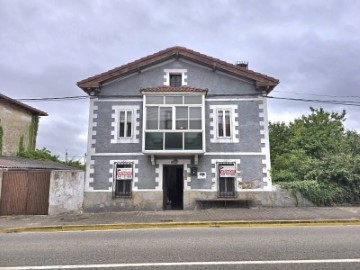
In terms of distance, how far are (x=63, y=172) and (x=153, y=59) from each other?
742 cm

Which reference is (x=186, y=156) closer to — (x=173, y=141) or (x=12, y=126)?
(x=173, y=141)

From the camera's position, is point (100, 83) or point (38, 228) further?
point (100, 83)

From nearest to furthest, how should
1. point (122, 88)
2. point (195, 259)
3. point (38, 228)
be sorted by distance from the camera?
point (195, 259) → point (38, 228) → point (122, 88)

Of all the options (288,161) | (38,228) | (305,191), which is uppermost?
(288,161)

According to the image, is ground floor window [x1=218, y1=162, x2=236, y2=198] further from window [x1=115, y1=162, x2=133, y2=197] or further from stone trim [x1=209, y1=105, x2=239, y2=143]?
window [x1=115, y1=162, x2=133, y2=197]

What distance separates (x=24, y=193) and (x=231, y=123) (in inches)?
418

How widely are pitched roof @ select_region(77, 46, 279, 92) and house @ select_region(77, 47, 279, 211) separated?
52 mm

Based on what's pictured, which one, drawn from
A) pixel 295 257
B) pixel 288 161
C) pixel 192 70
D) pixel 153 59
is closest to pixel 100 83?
pixel 153 59

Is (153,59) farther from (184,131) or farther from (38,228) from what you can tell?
(38,228)

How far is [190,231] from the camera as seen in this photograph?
30.2 feet

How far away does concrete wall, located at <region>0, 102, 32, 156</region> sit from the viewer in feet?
74.1

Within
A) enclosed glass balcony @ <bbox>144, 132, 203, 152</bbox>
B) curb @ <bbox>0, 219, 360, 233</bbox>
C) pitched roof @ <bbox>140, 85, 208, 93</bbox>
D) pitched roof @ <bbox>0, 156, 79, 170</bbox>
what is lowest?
curb @ <bbox>0, 219, 360, 233</bbox>

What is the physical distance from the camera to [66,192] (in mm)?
13930

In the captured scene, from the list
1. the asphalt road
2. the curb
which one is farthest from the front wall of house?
the asphalt road
